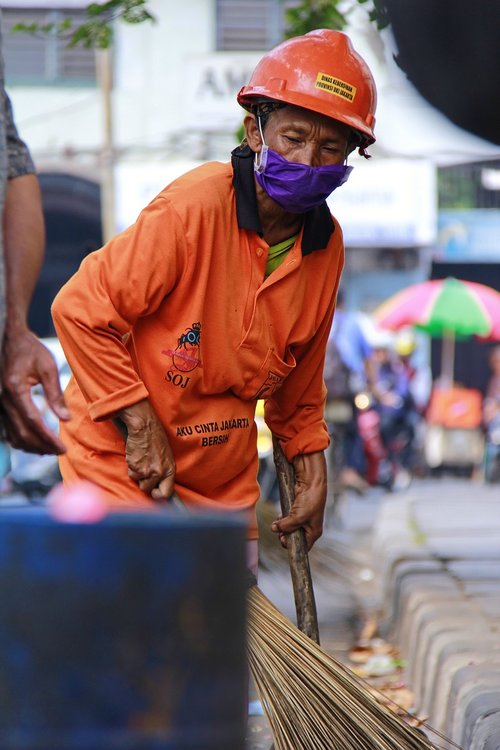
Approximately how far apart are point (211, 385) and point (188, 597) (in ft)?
5.83

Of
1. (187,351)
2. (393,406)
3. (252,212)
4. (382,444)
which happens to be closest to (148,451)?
(187,351)

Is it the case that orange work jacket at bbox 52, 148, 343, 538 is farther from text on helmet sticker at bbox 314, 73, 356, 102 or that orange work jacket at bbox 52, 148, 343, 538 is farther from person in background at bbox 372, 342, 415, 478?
person in background at bbox 372, 342, 415, 478

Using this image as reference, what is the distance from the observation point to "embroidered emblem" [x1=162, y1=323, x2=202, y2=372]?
287cm

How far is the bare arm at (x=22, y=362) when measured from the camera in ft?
6.84

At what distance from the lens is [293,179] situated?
291 cm

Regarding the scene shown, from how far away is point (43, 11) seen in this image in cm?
1858

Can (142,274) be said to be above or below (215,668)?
below

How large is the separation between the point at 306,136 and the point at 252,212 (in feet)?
0.70

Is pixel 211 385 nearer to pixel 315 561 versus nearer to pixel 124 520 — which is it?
pixel 124 520

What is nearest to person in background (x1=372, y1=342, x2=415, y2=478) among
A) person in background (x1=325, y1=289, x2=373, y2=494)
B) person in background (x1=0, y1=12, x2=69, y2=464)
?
person in background (x1=325, y1=289, x2=373, y2=494)

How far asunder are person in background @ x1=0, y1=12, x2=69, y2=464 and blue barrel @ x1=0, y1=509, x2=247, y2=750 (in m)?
0.92

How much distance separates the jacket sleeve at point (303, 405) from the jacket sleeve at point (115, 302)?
1.82ft

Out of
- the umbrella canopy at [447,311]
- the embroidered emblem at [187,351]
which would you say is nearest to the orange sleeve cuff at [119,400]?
the embroidered emblem at [187,351]

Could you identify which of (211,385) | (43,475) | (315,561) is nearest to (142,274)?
(211,385)
